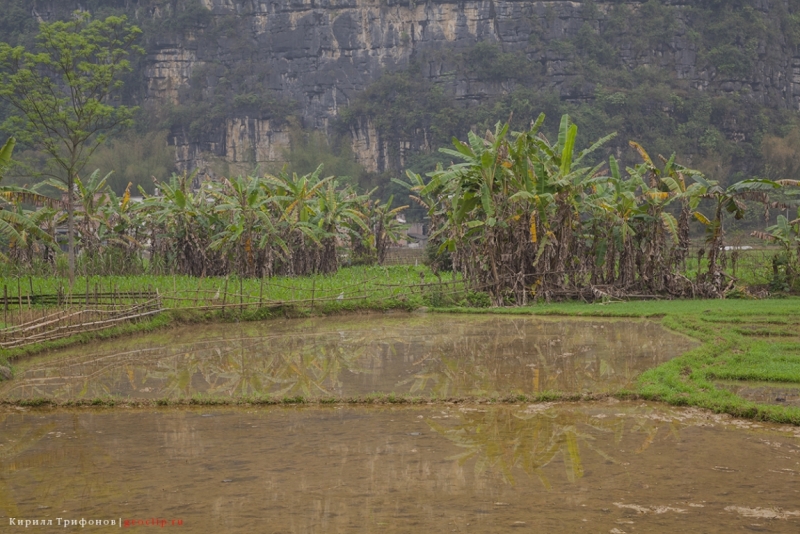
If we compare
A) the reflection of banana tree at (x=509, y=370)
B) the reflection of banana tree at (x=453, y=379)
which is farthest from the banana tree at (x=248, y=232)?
the reflection of banana tree at (x=453, y=379)

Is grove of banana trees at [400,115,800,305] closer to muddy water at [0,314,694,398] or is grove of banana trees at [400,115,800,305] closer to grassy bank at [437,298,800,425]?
grassy bank at [437,298,800,425]

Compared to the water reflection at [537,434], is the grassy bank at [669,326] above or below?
below

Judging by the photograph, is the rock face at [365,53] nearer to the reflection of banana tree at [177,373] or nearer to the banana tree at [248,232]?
the banana tree at [248,232]

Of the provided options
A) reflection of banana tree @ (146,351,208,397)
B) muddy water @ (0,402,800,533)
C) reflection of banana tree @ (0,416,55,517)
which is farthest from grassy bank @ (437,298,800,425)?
reflection of banana tree @ (0,416,55,517)

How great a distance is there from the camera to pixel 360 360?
1200 cm

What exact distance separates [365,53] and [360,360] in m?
64.3

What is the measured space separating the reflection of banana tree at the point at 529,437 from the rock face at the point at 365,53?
59.4m

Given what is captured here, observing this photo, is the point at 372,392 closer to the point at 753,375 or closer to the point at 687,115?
the point at 753,375

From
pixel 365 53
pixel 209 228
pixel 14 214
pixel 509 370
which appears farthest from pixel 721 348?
pixel 365 53

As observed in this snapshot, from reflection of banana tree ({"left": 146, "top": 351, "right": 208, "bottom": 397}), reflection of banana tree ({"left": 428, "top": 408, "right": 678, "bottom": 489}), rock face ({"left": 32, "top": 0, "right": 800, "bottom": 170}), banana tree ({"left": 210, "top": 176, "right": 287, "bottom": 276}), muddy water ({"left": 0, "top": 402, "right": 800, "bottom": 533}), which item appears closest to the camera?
muddy water ({"left": 0, "top": 402, "right": 800, "bottom": 533})

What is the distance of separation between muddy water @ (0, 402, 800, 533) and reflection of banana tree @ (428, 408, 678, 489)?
0.06 ft

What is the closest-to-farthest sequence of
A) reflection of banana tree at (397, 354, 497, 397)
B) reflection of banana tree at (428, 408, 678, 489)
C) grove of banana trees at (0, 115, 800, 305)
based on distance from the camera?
reflection of banana tree at (428, 408, 678, 489) → reflection of banana tree at (397, 354, 497, 397) → grove of banana trees at (0, 115, 800, 305)

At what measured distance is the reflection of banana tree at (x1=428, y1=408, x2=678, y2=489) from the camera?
7.08m

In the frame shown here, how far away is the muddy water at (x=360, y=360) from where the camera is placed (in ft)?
33.2
